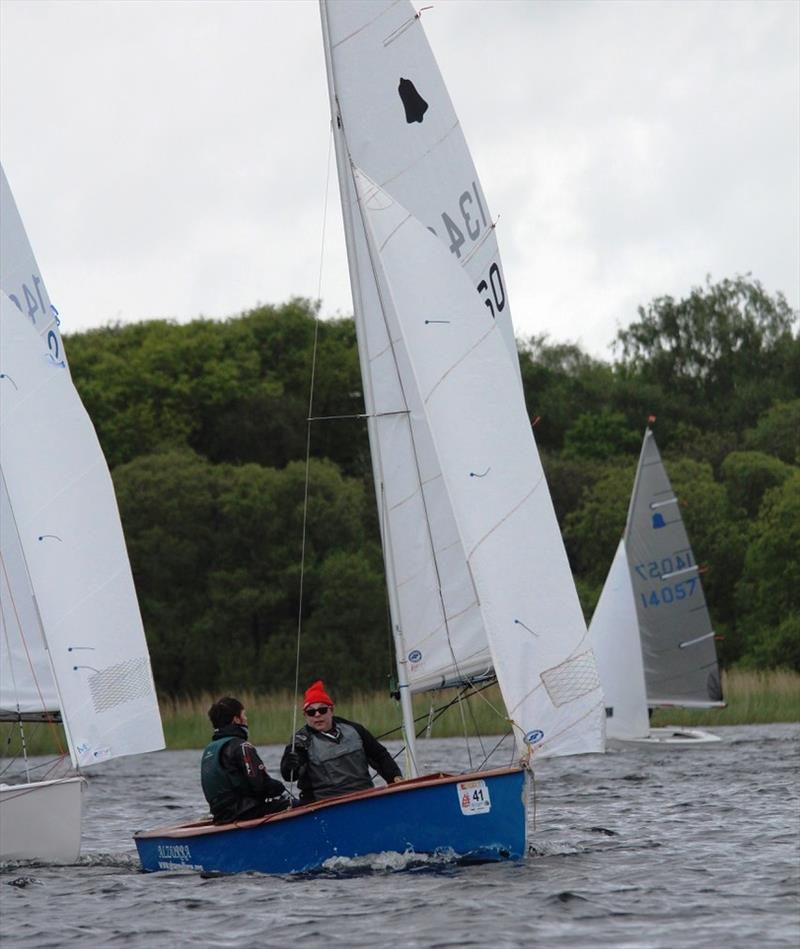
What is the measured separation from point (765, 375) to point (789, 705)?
2840 cm

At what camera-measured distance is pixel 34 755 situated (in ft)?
85.2

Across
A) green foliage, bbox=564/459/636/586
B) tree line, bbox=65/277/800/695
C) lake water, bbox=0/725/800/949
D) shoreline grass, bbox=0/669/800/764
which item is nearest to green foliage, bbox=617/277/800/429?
tree line, bbox=65/277/800/695

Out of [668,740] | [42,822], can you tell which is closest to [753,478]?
[668,740]

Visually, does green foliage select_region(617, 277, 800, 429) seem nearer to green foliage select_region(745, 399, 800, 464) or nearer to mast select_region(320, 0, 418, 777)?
green foliage select_region(745, 399, 800, 464)

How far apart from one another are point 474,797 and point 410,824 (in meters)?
0.40

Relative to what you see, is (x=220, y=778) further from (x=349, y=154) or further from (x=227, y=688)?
(x=227, y=688)

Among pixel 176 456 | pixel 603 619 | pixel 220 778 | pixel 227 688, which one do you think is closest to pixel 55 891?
pixel 220 778

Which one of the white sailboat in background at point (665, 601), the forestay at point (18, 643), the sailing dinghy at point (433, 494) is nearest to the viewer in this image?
the sailing dinghy at point (433, 494)

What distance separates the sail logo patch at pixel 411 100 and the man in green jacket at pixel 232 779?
3800mm

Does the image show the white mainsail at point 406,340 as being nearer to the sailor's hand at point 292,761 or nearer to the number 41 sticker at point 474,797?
the sailor's hand at point 292,761

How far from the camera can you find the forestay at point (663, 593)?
24.2 meters

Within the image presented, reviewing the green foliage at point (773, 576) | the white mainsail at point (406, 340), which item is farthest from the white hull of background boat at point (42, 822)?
the green foliage at point (773, 576)

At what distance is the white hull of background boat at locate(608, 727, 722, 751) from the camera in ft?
74.0

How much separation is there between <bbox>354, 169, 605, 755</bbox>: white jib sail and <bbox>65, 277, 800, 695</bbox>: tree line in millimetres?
19519
